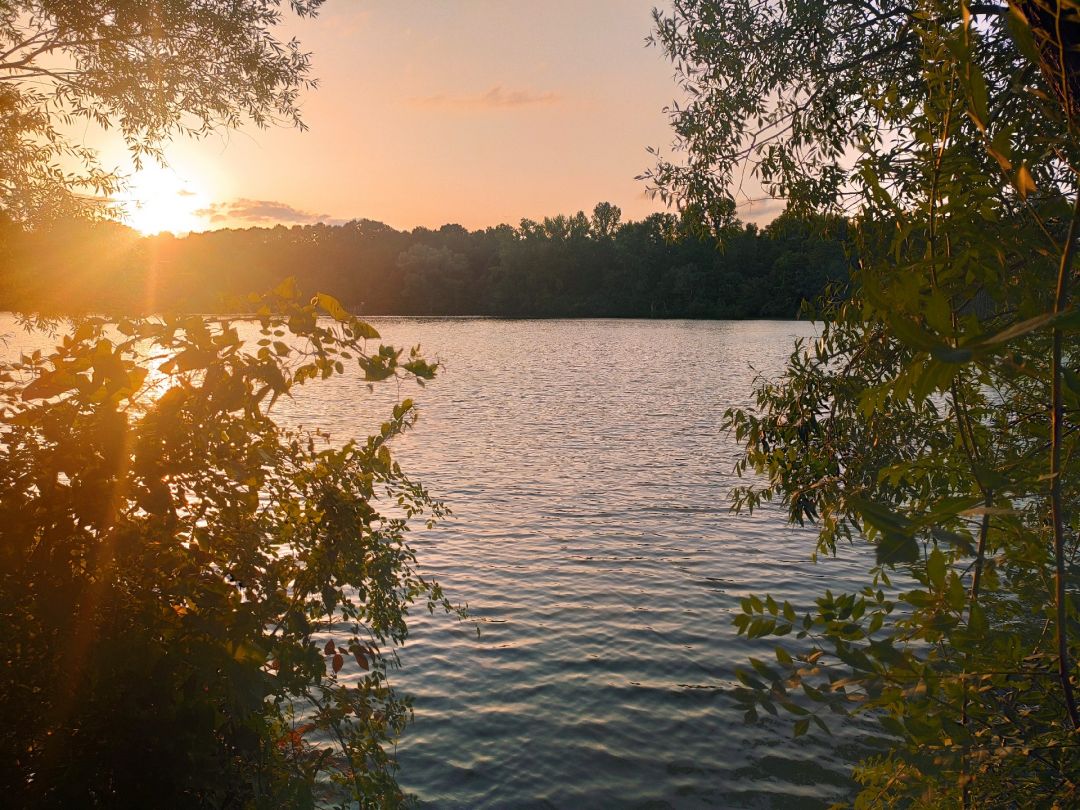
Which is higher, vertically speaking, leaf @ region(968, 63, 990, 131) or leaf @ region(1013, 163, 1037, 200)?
leaf @ region(968, 63, 990, 131)

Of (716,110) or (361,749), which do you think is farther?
(716,110)

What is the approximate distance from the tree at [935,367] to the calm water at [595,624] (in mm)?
1355

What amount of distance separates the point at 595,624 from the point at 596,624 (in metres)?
0.01

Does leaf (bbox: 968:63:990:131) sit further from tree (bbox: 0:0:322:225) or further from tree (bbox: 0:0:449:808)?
tree (bbox: 0:0:322:225)

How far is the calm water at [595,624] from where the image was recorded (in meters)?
7.58

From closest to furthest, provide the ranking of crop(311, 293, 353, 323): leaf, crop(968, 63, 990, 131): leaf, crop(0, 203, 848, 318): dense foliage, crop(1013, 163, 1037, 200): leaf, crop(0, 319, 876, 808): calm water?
crop(1013, 163, 1037, 200): leaf
crop(968, 63, 990, 131): leaf
crop(311, 293, 353, 323): leaf
crop(0, 319, 876, 808): calm water
crop(0, 203, 848, 318): dense foliage

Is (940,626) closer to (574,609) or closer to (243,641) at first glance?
(243,641)

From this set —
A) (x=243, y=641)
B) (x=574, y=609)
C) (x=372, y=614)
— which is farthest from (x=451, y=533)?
(x=243, y=641)

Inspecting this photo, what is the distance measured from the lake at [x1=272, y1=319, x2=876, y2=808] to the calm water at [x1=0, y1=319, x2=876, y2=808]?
28 millimetres

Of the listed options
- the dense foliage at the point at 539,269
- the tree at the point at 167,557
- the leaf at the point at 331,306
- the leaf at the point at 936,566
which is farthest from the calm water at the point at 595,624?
the dense foliage at the point at 539,269

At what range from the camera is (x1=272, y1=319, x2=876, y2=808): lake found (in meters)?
7.59

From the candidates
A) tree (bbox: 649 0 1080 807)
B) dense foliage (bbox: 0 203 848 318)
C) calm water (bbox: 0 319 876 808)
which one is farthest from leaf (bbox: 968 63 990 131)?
dense foliage (bbox: 0 203 848 318)

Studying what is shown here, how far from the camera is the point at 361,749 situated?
4.57 metres

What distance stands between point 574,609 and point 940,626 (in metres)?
9.62
